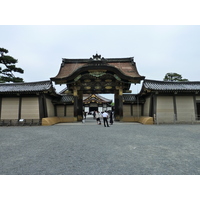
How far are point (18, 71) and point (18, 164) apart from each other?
76.7 feet

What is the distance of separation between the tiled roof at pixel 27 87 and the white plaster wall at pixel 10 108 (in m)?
1.00

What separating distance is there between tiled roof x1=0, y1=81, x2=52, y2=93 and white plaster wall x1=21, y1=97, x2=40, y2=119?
1014 mm

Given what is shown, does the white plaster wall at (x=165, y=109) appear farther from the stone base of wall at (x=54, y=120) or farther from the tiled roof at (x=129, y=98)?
the stone base of wall at (x=54, y=120)

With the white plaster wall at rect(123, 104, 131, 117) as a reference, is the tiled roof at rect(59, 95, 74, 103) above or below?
above

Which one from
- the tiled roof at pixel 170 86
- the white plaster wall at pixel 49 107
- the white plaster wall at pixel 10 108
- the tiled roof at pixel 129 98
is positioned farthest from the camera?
the tiled roof at pixel 129 98

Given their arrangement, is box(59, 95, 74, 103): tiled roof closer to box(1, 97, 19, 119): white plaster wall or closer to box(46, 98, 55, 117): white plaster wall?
box(46, 98, 55, 117): white plaster wall

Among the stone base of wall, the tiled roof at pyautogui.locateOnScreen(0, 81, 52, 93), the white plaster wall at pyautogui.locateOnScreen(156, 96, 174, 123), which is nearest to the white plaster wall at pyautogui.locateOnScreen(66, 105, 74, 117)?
the stone base of wall

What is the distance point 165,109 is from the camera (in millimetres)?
12547

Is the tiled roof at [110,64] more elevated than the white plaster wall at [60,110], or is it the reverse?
the tiled roof at [110,64]

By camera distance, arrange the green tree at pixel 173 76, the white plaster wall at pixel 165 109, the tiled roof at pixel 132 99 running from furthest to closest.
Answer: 1. the green tree at pixel 173 76
2. the tiled roof at pixel 132 99
3. the white plaster wall at pixel 165 109

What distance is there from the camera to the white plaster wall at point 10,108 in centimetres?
1267

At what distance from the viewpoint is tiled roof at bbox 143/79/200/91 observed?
12195mm

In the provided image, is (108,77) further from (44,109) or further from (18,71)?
(18,71)

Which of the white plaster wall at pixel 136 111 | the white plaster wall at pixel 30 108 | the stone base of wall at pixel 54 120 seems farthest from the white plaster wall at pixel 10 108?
the white plaster wall at pixel 136 111
